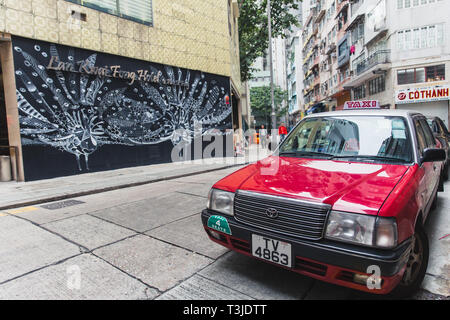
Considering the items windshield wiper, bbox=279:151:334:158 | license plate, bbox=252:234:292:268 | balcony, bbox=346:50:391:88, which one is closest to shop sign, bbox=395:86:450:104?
balcony, bbox=346:50:391:88

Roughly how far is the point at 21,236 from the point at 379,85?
2931 cm

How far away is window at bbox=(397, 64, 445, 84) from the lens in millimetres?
21500

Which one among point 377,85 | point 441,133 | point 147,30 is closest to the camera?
point 441,133

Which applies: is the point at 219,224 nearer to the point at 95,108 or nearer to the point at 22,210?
the point at 22,210

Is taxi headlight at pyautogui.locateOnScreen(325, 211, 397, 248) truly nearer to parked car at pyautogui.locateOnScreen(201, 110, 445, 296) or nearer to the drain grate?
parked car at pyautogui.locateOnScreen(201, 110, 445, 296)

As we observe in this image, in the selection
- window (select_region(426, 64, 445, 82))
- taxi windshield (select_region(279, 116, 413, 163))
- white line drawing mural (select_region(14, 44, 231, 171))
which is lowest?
taxi windshield (select_region(279, 116, 413, 163))

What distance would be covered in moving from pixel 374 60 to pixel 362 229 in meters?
27.6

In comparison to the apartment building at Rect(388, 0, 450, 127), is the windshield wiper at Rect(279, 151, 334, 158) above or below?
below

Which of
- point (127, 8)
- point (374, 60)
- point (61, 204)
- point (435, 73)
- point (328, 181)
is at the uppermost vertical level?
point (374, 60)

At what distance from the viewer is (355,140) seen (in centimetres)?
293

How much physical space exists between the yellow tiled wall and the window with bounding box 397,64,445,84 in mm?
15956

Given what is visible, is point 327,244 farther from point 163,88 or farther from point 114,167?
point 163,88

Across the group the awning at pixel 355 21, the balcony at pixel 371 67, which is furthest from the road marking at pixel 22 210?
the awning at pixel 355 21

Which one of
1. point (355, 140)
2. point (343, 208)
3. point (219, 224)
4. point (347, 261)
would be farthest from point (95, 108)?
point (347, 261)
